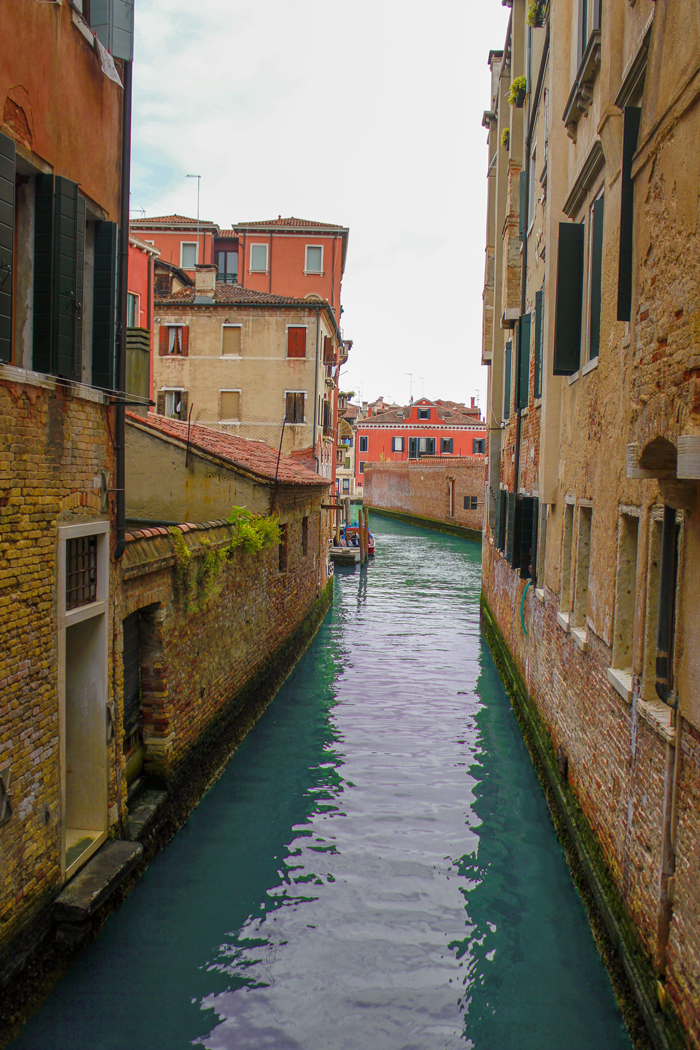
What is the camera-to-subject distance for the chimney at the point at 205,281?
20578 millimetres

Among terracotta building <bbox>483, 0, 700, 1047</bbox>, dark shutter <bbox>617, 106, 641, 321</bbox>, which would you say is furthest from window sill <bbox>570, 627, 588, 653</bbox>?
dark shutter <bbox>617, 106, 641, 321</bbox>

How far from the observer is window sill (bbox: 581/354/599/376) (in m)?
6.24

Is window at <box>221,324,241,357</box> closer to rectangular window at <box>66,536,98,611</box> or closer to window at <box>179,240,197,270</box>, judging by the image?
window at <box>179,240,197,270</box>

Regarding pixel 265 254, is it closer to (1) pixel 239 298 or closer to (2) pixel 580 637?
(1) pixel 239 298

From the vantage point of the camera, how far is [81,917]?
4512 millimetres

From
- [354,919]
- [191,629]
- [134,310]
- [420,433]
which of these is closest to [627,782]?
[354,919]

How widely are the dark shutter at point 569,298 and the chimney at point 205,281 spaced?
15.0 m

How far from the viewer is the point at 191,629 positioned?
7438mm

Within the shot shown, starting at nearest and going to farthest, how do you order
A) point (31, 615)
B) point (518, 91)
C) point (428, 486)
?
point (31, 615), point (518, 91), point (428, 486)

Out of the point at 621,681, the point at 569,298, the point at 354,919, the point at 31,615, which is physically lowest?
the point at 354,919

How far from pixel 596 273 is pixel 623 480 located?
2.09 metres

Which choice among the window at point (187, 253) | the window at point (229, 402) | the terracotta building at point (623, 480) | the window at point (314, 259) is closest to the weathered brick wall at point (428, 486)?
the window at point (314, 259)

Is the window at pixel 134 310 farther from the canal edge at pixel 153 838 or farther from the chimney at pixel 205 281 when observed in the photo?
the canal edge at pixel 153 838

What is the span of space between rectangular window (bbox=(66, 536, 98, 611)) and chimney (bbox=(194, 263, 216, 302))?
16.4 meters
